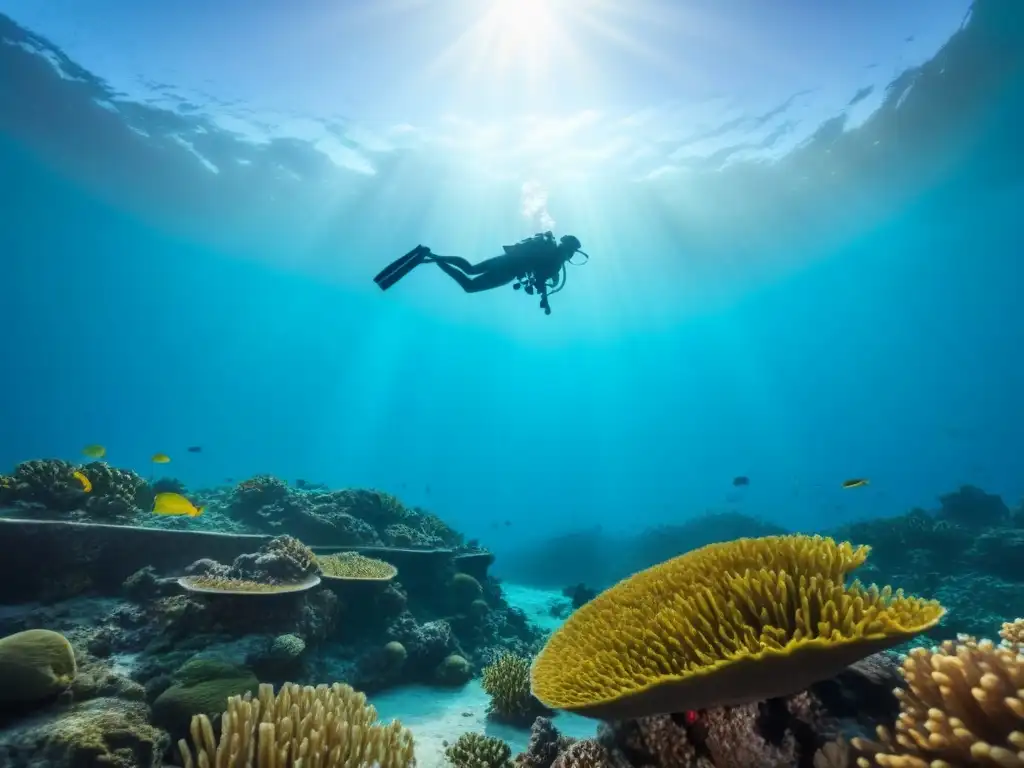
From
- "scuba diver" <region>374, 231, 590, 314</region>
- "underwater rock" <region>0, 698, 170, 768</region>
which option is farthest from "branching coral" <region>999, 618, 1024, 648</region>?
"scuba diver" <region>374, 231, 590, 314</region>

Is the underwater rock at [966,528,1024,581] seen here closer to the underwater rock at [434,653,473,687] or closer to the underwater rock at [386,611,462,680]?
the underwater rock at [434,653,473,687]

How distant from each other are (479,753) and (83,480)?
882 cm

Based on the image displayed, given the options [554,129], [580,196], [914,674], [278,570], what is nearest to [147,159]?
[554,129]

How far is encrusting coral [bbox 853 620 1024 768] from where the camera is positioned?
1792mm

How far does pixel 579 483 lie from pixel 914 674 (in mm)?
149491

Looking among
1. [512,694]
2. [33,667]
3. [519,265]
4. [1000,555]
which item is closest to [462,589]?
[512,694]

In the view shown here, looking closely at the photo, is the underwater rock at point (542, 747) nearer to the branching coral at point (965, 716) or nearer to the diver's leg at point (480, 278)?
the branching coral at point (965, 716)

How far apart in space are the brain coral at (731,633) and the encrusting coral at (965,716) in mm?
213

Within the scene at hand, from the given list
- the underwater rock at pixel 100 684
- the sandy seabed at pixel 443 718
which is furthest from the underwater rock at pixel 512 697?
the underwater rock at pixel 100 684

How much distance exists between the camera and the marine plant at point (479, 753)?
548cm

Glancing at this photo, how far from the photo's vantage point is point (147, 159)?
1406 inches

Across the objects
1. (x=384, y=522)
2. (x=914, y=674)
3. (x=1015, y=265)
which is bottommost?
(x=914, y=674)

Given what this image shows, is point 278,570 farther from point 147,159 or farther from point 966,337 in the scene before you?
point 966,337

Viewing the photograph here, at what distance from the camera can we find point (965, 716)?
6.55 ft
